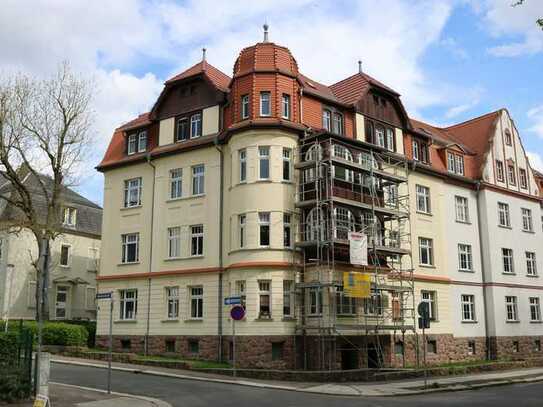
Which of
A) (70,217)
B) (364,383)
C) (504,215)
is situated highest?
(70,217)

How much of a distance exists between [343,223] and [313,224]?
1766 millimetres

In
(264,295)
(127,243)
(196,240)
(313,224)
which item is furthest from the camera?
(127,243)

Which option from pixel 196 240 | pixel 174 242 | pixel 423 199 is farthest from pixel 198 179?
pixel 423 199

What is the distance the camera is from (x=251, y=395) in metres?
19.0

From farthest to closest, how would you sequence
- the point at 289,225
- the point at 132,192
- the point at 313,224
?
1. the point at 132,192
2. the point at 289,225
3. the point at 313,224

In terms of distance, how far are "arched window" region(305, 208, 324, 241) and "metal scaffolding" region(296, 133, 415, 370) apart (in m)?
0.05

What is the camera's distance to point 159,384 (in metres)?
21.4

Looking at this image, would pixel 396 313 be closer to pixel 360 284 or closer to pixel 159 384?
pixel 360 284

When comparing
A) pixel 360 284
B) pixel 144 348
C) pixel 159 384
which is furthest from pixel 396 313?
pixel 159 384

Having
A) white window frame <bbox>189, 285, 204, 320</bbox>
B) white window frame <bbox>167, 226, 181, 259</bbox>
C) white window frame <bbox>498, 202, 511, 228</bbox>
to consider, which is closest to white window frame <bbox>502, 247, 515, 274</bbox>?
white window frame <bbox>498, 202, 511, 228</bbox>

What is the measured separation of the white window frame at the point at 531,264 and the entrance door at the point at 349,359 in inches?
688

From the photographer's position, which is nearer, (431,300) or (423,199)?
(431,300)

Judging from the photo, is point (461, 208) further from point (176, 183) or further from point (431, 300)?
point (176, 183)

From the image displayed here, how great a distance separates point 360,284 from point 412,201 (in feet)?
30.2
